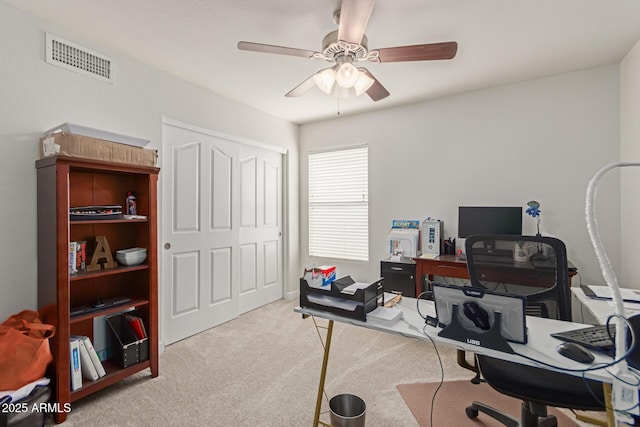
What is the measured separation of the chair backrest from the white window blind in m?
2.30

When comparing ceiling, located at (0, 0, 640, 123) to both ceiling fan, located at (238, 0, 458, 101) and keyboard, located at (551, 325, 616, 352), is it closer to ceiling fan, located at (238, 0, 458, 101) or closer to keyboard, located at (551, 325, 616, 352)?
ceiling fan, located at (238, 0, 458, 101)

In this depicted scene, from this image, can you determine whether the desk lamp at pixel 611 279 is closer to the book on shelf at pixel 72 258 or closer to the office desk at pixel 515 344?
the office desk at pixel 515 344

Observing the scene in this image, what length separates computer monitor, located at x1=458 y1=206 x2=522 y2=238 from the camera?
303 centimetres

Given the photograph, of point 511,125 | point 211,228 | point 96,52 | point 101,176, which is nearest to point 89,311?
point 101,176

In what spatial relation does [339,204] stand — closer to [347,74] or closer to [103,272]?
[347,74]

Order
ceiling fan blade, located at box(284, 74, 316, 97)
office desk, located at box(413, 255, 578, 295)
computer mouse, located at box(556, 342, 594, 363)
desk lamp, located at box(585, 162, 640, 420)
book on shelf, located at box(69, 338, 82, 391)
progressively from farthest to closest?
office desk, located at box(413, 255, 578, 295)
ceiling fan blade, located at box(284, 74, 316, 97)
book on shelf, located at box(69, 338, 82, 391)
computer mouse, located at box(556, 342, 594, 363)
desk lamp, located at box(585, 162, 640, 420)

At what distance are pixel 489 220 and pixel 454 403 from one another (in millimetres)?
1797

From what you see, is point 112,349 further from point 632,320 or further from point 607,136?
point 607,136

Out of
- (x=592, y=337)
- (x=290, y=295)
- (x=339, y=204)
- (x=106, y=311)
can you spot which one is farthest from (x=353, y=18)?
(x=290, y=295)

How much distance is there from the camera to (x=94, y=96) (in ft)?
7.92

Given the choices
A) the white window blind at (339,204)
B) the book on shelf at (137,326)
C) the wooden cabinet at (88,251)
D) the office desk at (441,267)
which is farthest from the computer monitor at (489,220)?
the book on shelf at (137,326)

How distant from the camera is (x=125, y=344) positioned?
2.34 meters

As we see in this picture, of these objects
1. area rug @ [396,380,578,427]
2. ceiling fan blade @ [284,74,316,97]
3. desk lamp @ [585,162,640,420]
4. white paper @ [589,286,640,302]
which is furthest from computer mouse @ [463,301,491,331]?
ceiling fan blade @ [284,74,316,97]

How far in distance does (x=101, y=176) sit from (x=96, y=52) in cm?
95
